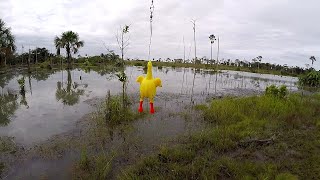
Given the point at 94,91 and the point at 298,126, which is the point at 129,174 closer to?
the point at 298,126

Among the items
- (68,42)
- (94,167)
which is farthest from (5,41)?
(94,167)


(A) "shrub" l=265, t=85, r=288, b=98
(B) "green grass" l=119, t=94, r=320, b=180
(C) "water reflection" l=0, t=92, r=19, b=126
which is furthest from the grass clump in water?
(A) "shrub" l=265, t=85, r=288, b=98

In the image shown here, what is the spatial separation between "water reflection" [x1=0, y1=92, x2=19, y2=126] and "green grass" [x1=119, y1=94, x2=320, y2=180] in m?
6.90

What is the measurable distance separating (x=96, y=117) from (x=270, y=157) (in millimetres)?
6341

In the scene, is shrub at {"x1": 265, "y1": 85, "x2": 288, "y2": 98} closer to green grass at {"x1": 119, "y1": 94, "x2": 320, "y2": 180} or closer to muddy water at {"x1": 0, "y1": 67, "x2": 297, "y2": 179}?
green grass at {"x1": 119, "y1": 94, "x2": 320, "y2": 180}

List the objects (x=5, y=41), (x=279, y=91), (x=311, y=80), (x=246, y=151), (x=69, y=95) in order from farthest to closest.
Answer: (x=5, y=41)
(x=311, y=80)
(x=69, y=95)
(x=279, y=91)
(x=246, y=151)

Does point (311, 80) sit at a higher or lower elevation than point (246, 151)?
higher

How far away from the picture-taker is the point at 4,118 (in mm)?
10875

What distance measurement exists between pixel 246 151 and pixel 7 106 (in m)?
11.2

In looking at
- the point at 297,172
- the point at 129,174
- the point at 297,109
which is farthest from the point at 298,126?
the point at 129,174

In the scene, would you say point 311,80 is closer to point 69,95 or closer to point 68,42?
point 69,95

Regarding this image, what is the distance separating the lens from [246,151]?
22.3 feet

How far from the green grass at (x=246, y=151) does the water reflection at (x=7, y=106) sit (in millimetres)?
6899

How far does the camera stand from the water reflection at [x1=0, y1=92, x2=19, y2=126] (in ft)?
35.1
